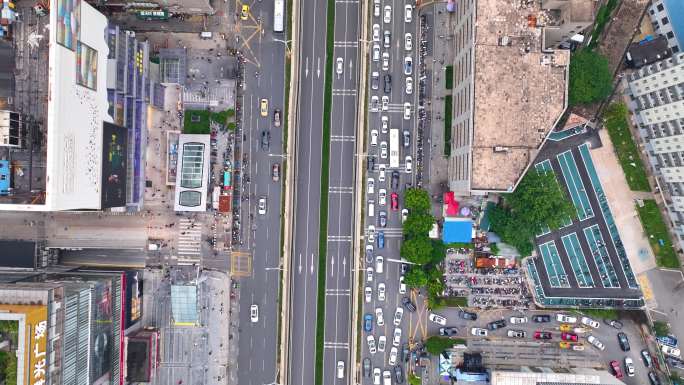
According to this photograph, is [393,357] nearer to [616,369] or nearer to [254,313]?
[254,313]

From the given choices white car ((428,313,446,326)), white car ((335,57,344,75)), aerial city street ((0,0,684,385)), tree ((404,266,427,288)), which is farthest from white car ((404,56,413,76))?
white car ((428,313,446,326))

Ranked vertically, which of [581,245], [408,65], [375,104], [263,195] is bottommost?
[581,245]

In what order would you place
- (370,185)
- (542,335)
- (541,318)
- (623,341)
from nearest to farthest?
(370,185)
(623,341)
(541,318)
(542,335)

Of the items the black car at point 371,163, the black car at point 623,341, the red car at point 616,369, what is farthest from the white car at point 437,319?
the black car at point 623,341

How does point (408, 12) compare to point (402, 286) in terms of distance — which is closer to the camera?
point (408, 12)

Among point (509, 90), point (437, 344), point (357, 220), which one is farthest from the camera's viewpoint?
point (357, 220)

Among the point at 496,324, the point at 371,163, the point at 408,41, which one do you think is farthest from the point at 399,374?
the point at 408,41

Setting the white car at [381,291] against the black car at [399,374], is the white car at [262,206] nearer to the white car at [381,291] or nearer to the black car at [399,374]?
the white car at [381,291]
